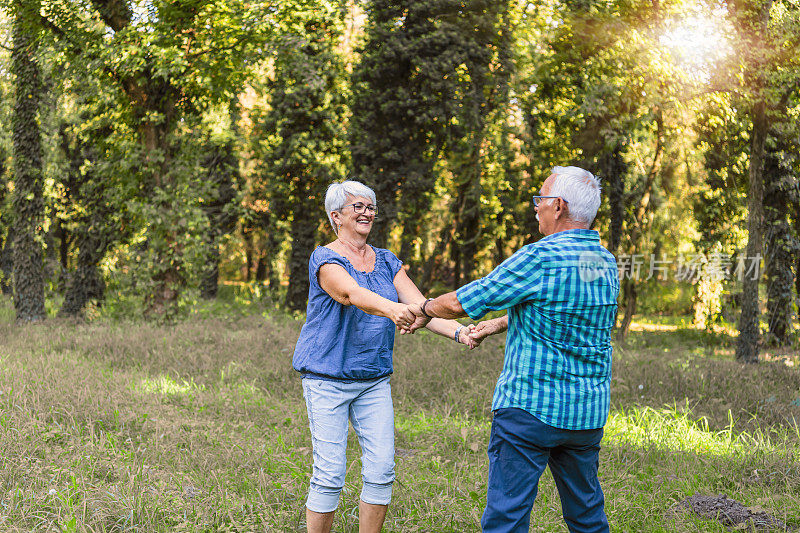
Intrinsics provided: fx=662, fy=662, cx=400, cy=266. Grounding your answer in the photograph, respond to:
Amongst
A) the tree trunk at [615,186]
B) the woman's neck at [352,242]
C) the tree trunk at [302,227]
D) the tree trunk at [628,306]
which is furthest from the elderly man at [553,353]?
the tree trunk at [302,227]

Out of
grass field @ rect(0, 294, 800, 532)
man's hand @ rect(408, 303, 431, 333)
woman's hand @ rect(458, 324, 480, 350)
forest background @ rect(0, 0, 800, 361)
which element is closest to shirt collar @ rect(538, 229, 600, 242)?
man's hand @ rect(408, 303, 431, 333)

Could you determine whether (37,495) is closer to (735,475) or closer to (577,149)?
(735,475)

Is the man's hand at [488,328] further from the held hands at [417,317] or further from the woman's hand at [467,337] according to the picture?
the held hands at [417,317]

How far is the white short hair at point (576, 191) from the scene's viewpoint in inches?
122

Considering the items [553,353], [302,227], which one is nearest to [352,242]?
[553,353]

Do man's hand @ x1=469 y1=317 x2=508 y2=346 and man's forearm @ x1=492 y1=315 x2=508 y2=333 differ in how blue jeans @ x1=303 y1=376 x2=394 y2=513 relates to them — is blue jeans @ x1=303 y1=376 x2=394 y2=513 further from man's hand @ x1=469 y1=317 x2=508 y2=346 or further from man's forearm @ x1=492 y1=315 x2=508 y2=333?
man's forearm @ x1=492 y1=315 x2=508 y2=333

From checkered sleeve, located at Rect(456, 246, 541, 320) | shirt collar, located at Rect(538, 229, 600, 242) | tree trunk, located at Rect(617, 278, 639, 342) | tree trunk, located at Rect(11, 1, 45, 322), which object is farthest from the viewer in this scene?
tree trunk, located at Rect(617, 278, 639, 342)

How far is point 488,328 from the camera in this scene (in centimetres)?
379

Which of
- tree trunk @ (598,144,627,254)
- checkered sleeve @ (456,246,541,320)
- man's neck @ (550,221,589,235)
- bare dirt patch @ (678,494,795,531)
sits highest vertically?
tree trunk @ (598,144,627,254)

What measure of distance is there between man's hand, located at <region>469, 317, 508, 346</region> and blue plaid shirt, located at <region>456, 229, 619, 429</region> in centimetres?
55

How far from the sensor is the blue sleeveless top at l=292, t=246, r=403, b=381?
12.2ft

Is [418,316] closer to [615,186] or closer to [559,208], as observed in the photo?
[559,208]

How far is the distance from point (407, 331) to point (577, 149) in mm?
14445

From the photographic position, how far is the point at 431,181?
18609 mm
